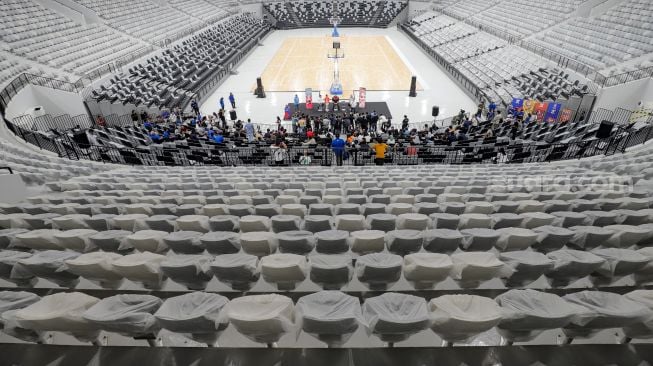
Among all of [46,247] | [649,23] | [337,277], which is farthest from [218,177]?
[649,23]

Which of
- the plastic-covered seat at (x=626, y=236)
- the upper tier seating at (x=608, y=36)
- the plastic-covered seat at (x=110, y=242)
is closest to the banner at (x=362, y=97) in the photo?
the upper tier seating at (x=608, y=36)

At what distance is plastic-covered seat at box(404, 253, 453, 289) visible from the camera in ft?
12.8

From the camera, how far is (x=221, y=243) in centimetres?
480

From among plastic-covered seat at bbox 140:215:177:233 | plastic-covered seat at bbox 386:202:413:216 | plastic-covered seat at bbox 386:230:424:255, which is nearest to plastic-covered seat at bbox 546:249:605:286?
plastic-covered seat at bbox 386:230:424:255

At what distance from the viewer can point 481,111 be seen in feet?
63.5

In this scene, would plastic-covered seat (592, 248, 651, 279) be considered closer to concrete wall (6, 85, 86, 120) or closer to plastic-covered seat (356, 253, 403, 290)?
plastic-covered seat (356, 253, 403, 290)

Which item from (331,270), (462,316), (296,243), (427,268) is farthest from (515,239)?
(296,243)

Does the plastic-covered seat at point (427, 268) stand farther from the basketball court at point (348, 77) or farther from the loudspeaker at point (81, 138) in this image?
the basketball court at point (348, 77)

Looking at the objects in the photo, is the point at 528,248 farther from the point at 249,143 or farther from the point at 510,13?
the point at 510,13

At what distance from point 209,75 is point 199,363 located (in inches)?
1045

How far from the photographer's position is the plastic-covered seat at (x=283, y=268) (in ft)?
13.0

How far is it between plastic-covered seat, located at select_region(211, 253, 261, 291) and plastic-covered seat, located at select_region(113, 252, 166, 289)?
694mm

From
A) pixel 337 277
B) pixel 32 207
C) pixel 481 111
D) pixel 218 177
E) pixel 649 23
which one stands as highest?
pixel 649 23

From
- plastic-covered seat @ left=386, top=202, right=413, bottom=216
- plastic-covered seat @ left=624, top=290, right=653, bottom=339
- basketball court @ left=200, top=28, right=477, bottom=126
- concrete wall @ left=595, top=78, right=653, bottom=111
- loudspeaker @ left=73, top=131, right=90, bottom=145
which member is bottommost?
basketball court @ left=200, top=28, right=477, bottom=126
